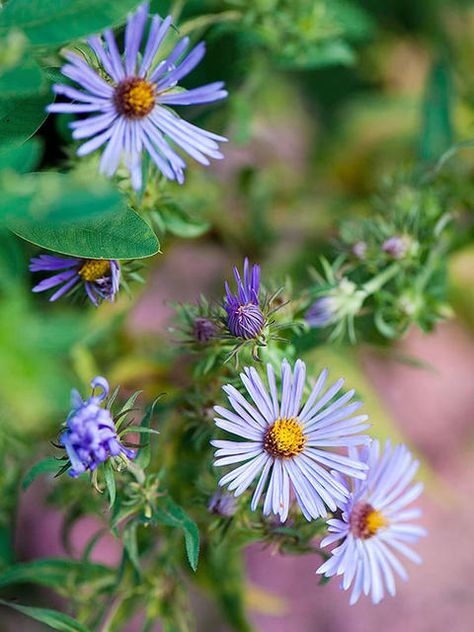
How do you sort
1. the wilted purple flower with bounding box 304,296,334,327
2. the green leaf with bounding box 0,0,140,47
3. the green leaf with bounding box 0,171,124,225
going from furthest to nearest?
the wilted purple flower with bounding box 304,296,334,327
the green leaf with bounding box 0,0,140,47
the green leaf with bounding box 0,171,124,225

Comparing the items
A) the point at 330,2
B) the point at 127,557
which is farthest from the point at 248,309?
the point at 330,2

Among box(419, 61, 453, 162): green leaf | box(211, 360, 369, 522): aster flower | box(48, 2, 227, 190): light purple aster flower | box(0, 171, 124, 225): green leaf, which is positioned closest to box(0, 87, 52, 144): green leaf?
box(48, 2, 227, 190): light purple aster flower

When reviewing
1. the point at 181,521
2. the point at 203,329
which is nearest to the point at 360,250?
the point at 203,329

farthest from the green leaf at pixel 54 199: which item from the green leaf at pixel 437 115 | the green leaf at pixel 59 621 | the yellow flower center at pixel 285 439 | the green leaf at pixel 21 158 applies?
the green leaf at pixel 437 115

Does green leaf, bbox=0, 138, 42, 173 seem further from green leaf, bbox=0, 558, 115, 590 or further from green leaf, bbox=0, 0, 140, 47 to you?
green leaf, bbox=0, 558, 115, 590

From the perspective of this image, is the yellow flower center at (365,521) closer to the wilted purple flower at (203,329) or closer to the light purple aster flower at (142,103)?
the wilted purple flower at (203,329)
